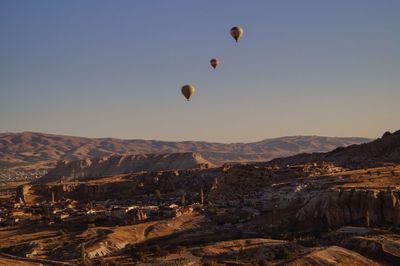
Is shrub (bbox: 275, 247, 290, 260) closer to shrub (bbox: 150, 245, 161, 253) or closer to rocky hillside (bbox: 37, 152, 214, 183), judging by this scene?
shrub (bbox: 150, 245, 161, 253)

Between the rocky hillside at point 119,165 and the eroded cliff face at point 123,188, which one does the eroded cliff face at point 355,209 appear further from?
the rocky hillside at point 119,165

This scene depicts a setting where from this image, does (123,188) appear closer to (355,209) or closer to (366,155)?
(366,155)

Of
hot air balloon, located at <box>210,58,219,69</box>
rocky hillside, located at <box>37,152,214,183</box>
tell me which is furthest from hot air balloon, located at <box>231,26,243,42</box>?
rocky hillside, located at <box>37,152,214,183</box>

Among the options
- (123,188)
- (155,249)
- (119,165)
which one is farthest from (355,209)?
Result: (119,165)

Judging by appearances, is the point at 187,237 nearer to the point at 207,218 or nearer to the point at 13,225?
the point at 207,218

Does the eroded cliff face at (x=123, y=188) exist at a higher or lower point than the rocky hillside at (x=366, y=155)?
lower

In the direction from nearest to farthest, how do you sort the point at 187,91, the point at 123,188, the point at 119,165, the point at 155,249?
the point at 155,249 < the point at 187,91 < the point at 123,188 < the point at 119,165

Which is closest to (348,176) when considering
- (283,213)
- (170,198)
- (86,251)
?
(283,213)

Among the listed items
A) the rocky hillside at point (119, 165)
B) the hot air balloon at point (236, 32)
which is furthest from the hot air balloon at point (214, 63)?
the rocky hillside at point (119, 165)

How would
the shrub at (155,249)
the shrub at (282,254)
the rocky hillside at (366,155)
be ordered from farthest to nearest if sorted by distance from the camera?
the rocky hillside at (366,155) → the shrub at (155,249) → the shrub at (282,254)
